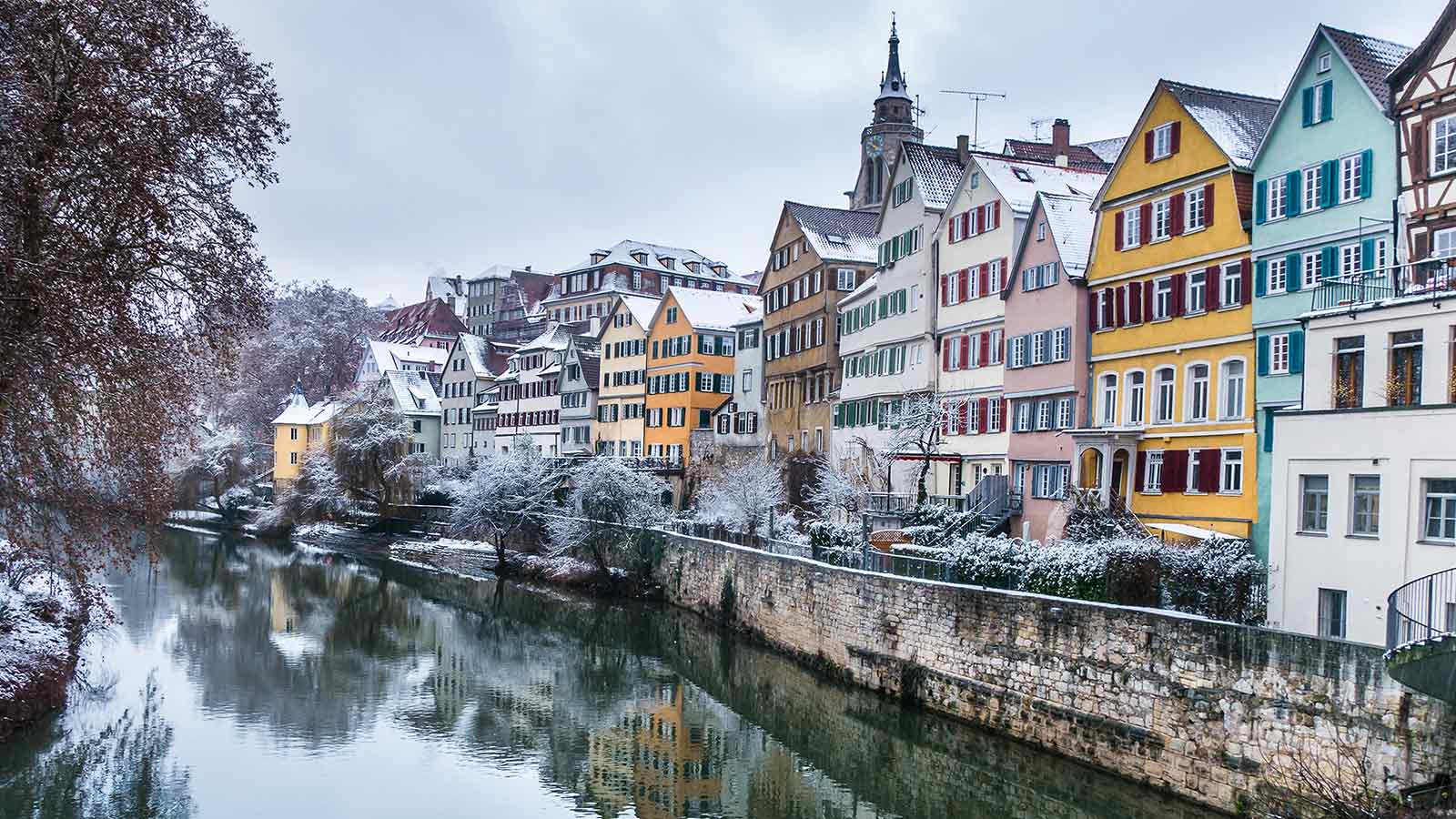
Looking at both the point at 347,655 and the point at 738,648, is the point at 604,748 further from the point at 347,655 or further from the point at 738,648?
the point at 347,655

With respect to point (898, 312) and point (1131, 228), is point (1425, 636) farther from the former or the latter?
point (898, 312)

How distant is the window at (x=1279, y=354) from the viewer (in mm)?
25172

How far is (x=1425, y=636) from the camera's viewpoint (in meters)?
15.2

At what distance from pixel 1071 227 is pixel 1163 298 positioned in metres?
4.81

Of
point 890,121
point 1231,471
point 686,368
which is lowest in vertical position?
point 1231,471

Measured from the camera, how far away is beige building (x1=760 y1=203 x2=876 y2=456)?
4909cm

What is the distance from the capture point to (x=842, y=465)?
43469mm

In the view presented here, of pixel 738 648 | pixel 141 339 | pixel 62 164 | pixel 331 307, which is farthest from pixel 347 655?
pixel 331 307

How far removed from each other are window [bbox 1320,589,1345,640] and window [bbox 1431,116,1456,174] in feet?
26.0

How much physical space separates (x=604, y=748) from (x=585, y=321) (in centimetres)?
6919

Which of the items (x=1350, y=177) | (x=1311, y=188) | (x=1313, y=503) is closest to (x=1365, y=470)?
(x=1313, y=503)

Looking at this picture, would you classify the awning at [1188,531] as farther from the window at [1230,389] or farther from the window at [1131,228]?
the window at [1131,228]

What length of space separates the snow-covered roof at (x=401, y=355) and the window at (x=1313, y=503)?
74487 mm

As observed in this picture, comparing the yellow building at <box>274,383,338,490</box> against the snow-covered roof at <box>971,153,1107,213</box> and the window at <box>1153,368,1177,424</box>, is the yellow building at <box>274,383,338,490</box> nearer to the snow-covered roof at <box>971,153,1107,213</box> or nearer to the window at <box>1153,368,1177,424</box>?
the snow-covered roof at <box>971,153,1107,213</box>
